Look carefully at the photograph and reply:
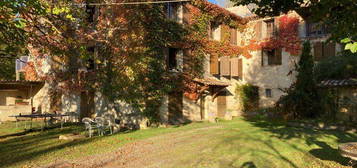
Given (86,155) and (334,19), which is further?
(86,155)

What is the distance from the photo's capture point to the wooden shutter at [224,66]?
21375 millimetres

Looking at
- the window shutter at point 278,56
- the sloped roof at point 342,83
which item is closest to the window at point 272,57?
the window shutter at point 278,56

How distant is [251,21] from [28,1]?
21.0m

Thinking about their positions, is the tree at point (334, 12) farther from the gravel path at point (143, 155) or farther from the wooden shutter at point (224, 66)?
the wooden shutter at point (224, 66)

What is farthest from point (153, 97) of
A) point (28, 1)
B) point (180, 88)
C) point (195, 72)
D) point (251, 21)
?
point (251, 21)

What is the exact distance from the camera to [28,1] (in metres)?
5.65

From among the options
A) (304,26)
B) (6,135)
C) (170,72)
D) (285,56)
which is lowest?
(6,135)

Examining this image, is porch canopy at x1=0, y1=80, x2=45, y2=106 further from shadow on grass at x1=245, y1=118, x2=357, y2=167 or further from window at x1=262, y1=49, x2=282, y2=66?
shadow on grass at x1=245, y1=118, x2=357, y2=167

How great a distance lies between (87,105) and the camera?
65.2 ft

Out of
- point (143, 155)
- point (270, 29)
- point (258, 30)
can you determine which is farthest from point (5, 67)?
point (270, 29)

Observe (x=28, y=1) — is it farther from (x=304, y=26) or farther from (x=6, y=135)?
(x=304, y=26)

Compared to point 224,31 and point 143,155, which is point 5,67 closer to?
point 143,155

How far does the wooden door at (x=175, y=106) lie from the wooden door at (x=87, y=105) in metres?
5.96

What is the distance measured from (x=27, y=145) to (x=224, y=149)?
8266mm
